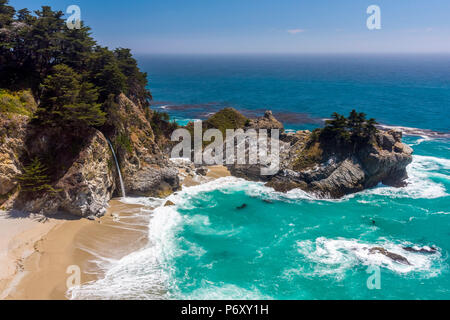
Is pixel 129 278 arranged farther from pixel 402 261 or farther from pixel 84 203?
pixel 402 261

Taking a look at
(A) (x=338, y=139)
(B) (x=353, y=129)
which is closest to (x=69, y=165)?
(A) (x=338, y=139)

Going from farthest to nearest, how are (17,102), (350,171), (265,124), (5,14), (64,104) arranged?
(265,124)
(350,171)
(5,14)
(17,102)
(64,104)

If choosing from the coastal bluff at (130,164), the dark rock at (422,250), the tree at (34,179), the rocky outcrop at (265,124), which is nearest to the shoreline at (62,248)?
the coastal bluff at (130,164)

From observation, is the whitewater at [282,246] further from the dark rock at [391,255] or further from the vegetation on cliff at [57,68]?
the vegetation on cliff at [57,68]

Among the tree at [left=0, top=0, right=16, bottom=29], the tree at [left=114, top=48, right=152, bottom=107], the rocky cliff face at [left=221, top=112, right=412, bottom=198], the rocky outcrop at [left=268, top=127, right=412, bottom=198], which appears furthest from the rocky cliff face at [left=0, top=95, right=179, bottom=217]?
the rocky outcrop at [left=268, top=127, right=412, bottom=198]

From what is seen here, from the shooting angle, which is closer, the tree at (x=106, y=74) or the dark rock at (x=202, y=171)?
the tree at (x=106, y=74)

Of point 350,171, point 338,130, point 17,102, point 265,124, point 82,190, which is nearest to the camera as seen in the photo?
point 82,190

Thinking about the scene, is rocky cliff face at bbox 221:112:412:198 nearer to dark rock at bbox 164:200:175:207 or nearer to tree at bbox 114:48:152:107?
dark rock at bbox 164:200:175:207

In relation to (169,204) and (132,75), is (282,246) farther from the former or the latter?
(132,75)
